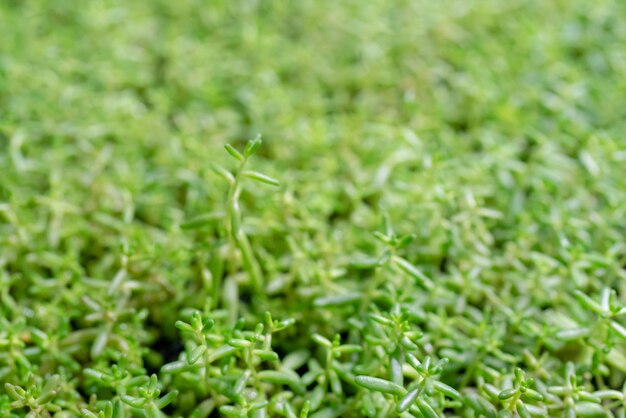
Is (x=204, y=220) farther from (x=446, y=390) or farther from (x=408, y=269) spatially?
(x=446, y=390)

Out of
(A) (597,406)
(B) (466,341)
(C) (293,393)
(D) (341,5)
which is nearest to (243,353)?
(C) (293,393)

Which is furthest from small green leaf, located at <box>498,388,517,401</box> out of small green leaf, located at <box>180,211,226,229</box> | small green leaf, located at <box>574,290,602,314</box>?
small green leaf, located at <box>180,211,226,229</box>

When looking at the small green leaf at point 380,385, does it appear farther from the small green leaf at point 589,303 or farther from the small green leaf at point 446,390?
the small green leaf at point 589,303

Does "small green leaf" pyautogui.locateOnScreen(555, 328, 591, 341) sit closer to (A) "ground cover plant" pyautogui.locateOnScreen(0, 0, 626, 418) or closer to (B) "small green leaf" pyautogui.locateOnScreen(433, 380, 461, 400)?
(A) "ground cover plant" pyautogui.locateOnScreen(0, 0, 626, 418)

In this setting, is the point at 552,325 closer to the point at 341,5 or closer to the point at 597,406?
the point at 597,406

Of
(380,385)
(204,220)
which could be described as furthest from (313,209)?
(380,385)

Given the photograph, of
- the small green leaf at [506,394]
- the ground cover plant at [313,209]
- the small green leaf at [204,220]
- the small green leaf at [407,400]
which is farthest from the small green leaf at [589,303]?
the small green leaf at [204,220]

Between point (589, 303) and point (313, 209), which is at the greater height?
point (589, 303)

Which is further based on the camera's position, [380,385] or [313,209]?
[313,209]
